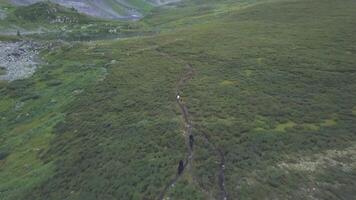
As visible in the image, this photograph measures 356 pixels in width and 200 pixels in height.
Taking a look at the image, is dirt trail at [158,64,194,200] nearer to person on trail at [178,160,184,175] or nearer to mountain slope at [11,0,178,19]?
person on trail at [178,160,184,175]

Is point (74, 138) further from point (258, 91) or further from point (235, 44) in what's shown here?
point (235, 44)

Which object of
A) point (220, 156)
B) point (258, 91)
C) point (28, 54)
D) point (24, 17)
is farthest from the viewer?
point (24, 17)

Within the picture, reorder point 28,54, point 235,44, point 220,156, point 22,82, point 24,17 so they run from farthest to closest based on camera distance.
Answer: point 24,17, point 28,54, point 235,44, point 22,82, point 220,156

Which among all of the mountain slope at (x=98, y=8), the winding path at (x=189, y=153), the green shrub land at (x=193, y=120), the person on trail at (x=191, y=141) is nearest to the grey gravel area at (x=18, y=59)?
the green shrub land at (x=193, y=120)

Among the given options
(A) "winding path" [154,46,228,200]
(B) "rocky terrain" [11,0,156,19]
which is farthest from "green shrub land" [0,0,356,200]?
(B) "rocky terrain" [11,0,156,19]

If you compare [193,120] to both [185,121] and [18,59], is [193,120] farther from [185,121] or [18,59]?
[18,59]

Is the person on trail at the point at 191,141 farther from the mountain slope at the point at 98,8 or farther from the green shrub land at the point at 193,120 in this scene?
the mountain slope at the point at 98,8

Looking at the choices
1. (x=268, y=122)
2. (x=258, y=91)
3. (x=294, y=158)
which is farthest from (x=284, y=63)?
(x=294, y=158)
